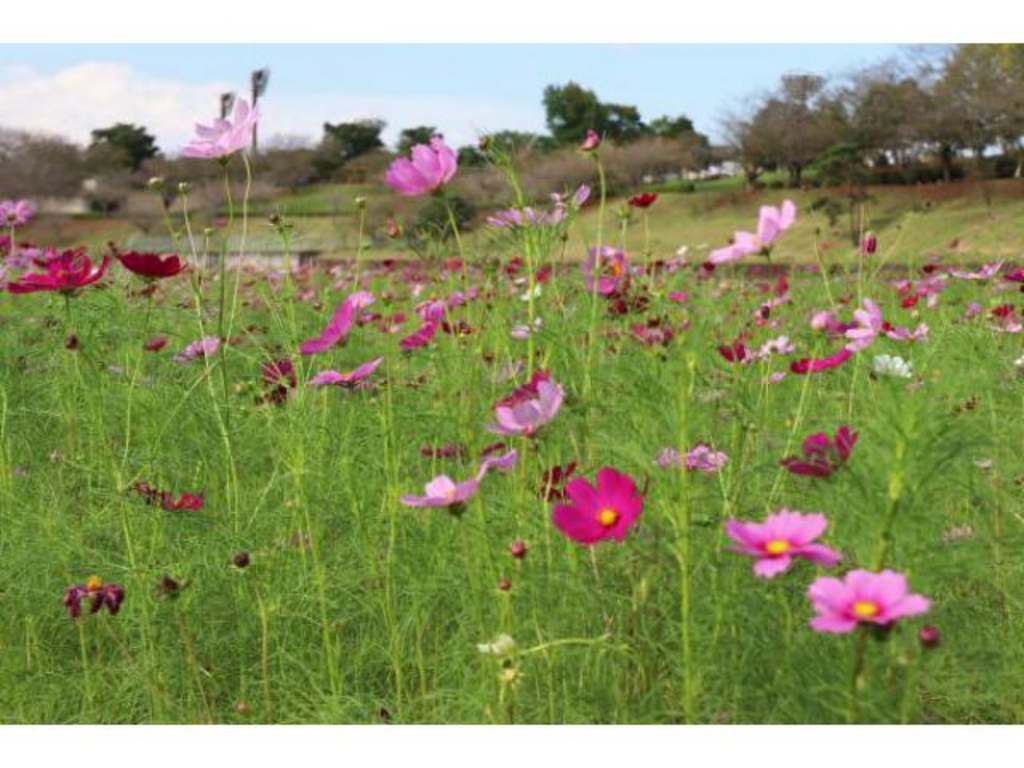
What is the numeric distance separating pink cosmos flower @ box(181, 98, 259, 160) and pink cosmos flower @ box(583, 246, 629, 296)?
20.8 inches

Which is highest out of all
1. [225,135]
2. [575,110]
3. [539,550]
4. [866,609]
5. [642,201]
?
[575,110]

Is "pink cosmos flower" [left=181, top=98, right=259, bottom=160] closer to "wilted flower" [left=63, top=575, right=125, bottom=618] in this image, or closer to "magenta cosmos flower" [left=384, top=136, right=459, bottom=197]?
"magenta cosmos flower" [left=384, top=136, right=459, bottom=197]

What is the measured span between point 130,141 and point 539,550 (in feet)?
69.7

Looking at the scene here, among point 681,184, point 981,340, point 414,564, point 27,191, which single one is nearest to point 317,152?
point 27,191

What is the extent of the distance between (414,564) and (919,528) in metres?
0.70

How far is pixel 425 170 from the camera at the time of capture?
55.9 inches

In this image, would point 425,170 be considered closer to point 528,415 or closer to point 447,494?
point 528,415

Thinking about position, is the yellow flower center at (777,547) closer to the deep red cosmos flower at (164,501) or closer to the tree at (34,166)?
the deep red cosmos flower at (164,501)

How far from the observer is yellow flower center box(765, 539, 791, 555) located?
3.06 feet

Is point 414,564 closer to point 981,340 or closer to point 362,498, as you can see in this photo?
point 362,498

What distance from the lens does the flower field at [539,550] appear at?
108cm

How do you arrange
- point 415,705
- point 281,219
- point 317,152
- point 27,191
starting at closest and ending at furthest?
point 415,705
point 281,219
point 317,152
point 27,191

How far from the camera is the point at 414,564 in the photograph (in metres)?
1.54

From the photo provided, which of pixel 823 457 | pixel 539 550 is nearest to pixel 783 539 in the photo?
pixel 823 457
